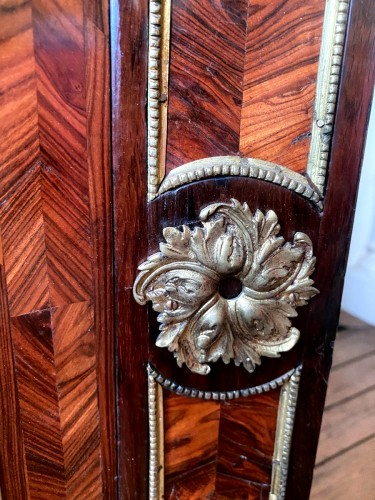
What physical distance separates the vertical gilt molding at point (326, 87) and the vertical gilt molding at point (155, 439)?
29 centimetres

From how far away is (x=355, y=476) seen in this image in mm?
959

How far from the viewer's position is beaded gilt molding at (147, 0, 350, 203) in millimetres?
469

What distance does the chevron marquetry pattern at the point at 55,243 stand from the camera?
0.44 meters

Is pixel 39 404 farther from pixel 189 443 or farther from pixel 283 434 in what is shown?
pixel 283 434

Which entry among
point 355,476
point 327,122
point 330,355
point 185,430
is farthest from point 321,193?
point 355,476

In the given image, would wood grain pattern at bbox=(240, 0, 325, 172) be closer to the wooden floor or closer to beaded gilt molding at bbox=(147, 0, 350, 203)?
beaded gilt molding at bbox=(147, 0, 350, 203)

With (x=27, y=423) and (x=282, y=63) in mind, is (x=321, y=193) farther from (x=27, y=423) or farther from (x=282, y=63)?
(x=27, y=423)

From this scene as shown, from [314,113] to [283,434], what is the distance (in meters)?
0.39

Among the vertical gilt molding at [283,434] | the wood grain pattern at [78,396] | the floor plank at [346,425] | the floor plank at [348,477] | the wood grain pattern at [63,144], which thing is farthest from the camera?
the floor plank at [346,425]

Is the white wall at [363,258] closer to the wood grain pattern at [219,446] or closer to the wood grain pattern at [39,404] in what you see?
the wood grain pattern at [219,446]

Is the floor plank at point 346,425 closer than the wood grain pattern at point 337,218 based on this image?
No

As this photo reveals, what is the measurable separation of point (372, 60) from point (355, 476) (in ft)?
2.45

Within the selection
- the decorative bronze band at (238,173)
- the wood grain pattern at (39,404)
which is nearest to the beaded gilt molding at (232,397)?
the wood grain pattern at (39,404)

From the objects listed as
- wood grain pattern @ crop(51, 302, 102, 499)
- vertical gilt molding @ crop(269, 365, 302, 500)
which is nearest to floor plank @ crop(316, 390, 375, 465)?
vertical gilt molding @ crop(269, 365, 302, 500)
